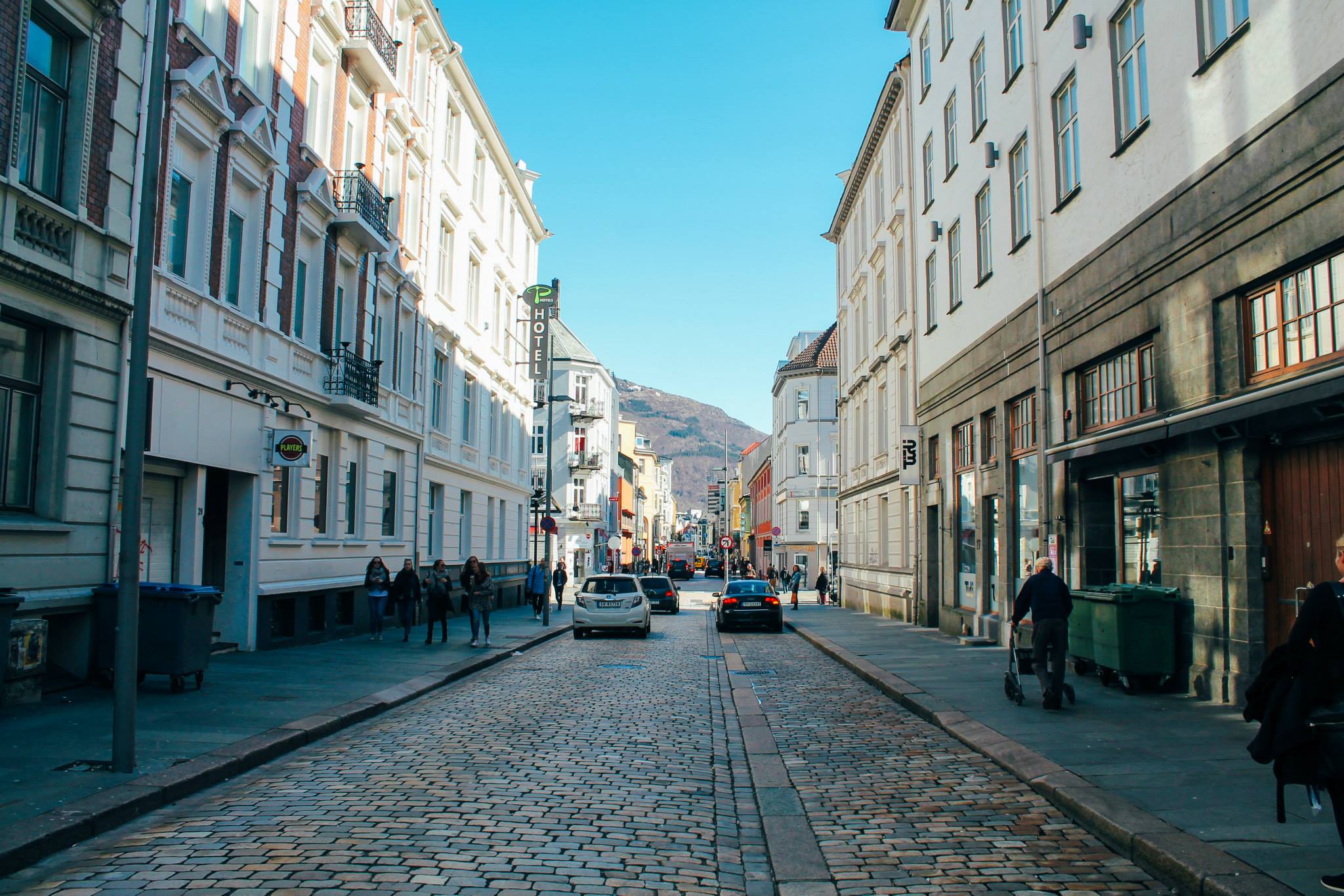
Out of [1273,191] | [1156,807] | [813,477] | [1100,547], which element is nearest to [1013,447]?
[1100,547]

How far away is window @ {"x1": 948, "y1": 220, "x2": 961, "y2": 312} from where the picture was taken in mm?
22297

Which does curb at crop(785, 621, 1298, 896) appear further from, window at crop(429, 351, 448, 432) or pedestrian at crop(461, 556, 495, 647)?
window at crop(429, 351, 448, 432)

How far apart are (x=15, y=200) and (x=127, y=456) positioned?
4.60 m

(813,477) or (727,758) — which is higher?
(813,477)

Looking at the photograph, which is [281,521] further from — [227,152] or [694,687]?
[694,687]

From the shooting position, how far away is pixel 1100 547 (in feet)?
47.2

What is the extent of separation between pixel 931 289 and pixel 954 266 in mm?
2710

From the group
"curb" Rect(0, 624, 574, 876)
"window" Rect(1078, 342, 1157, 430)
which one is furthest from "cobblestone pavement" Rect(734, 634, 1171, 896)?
"window" Rect(1078, 342, 1157, 430)

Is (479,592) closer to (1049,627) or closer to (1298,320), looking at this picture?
(1049,627)

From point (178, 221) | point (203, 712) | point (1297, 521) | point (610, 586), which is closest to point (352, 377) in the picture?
point (178, 221)

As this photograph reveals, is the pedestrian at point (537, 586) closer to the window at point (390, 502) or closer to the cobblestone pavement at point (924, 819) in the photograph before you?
the window at point (390, 502)

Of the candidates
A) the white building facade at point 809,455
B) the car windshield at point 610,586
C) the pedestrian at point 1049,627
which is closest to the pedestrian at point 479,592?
the car windshield at point 610,586

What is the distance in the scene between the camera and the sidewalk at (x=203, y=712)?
718 centimetres

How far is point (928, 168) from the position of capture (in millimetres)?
25766
